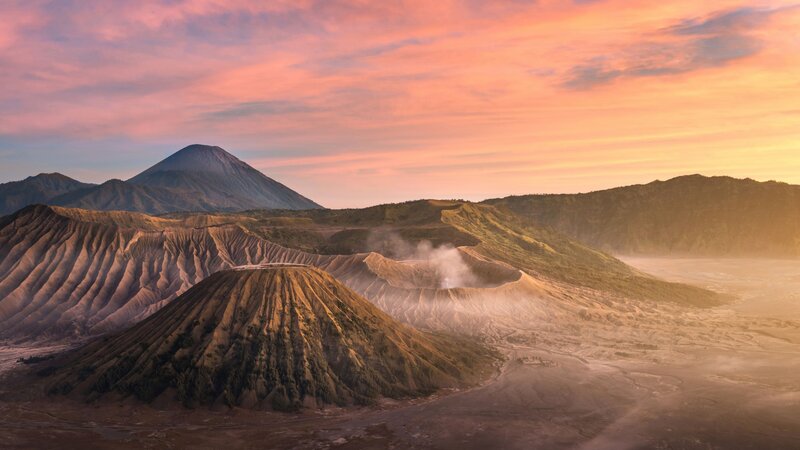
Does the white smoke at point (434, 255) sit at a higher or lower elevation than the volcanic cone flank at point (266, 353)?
higher

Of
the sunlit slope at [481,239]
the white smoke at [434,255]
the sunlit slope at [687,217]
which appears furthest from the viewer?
the sunlit slope at [687,217]

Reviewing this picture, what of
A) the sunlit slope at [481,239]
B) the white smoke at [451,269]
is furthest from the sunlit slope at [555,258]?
the white smoke at [451,269]

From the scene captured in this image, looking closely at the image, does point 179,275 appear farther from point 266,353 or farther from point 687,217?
point 687,217

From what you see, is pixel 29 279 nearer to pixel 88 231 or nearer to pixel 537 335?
pixel 88 231

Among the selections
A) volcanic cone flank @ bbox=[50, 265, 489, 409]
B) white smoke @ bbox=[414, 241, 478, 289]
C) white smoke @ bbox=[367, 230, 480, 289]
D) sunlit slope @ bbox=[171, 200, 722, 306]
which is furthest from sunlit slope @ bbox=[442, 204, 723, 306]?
volcanic cone flank @ bbox=[50, 265, 489, 409]

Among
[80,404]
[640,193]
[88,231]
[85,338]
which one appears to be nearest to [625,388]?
[80,404]

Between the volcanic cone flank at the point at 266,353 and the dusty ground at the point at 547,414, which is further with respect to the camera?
the volcanic cone flank at the point at 266,353

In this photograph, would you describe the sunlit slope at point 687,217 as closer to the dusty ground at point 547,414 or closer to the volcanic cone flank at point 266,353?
the dusty ground at point 547,414

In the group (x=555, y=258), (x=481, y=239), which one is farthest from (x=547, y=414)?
(x=555, y=258)
